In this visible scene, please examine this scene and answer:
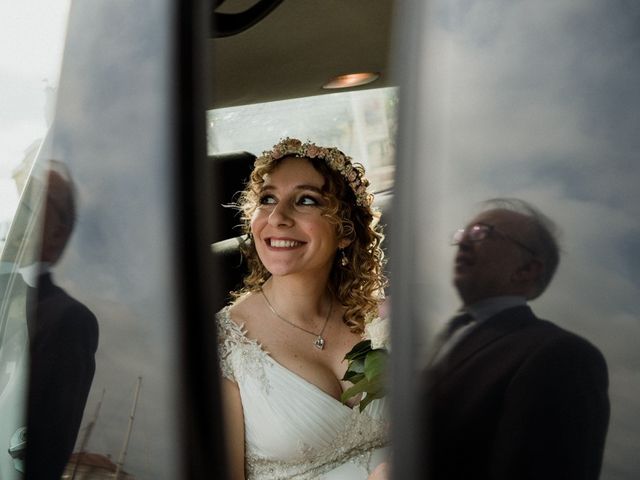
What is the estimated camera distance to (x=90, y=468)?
1.36 metres

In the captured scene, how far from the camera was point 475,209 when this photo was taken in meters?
0.99

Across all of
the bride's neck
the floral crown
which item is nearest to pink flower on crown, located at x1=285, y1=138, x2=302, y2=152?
the floral crown

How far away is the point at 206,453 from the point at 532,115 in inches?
27.4

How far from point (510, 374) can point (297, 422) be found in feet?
4.73

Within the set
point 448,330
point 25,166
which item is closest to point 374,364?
point 25,166

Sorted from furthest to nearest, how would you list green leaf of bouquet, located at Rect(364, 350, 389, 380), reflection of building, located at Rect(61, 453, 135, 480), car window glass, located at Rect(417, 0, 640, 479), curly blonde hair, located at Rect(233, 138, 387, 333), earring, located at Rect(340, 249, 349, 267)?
earring, located at Rect(340, 249, 349, 267) → curly blonde hair, located at Rect(233, 138, 387, 333) → green leaf of bouquet, located at Rect(364, 350, 389, 380) → reflection of building, located at Rect(61, 453, 135, 480) → car window glass, located at Rect(417, 0, 640, 479)

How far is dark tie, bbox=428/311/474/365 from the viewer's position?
0.98 metres

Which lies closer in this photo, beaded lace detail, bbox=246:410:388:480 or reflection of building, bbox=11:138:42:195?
reflection of building, bbox=11:138:42:195

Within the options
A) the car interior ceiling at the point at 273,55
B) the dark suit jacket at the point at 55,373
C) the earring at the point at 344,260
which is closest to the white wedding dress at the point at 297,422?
the car interior ceiling at the point at 273,55

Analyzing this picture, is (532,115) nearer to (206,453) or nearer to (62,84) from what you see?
(206,453)

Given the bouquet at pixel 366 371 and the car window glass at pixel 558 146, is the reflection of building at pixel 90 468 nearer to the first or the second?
the car window glass at pixel 558 146

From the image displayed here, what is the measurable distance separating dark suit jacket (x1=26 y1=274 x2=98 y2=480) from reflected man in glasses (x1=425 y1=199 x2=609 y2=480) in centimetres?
64

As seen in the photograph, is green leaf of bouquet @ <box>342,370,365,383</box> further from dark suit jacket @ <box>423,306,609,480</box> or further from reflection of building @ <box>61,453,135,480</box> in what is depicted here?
dark suit jacket @ <box>423,306,609,480</box>

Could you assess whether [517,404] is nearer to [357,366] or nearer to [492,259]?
[492,259]
